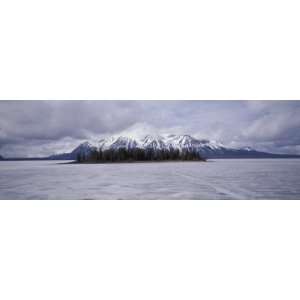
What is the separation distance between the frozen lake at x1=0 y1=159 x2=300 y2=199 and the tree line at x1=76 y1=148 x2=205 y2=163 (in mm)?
95

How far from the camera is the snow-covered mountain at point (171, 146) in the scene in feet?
15.7

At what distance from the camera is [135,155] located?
193 inches

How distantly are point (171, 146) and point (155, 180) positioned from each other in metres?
0.56

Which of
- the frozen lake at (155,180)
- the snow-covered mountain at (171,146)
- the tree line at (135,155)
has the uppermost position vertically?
the snow-covered mountain at (171,146)

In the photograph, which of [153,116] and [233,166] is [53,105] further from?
[233,166]

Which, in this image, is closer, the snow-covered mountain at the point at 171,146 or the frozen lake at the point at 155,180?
the frozen lake at the point at 155,180

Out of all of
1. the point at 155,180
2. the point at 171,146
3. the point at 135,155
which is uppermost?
the point at 171,146

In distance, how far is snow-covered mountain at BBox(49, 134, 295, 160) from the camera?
478 cm

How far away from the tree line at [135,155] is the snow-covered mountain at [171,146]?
44 mm

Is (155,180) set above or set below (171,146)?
below
